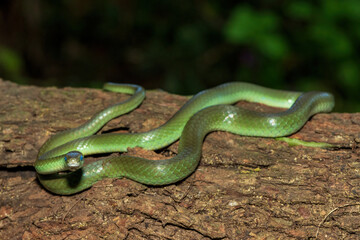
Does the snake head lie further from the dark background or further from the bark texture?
the dark background

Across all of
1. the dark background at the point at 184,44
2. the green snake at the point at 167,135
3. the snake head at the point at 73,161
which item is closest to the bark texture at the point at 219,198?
the green snake at the point at 167,135

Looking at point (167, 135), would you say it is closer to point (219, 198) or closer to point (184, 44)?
point (219, 198)

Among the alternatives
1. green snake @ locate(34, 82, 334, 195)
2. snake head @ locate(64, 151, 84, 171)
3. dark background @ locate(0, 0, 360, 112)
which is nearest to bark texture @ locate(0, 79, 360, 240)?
green snake @ locate(34, 82, 334, 195)

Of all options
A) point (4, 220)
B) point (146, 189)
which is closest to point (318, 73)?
point (146, 189)

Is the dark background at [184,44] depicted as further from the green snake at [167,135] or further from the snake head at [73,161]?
the snake head at [73,161]

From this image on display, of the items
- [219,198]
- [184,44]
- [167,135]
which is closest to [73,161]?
[167,135]

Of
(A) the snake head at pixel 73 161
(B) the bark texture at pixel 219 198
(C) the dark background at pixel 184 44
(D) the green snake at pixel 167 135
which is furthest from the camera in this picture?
(C) the dark background at pixel 184 44

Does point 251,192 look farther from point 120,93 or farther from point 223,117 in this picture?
point 120,93
